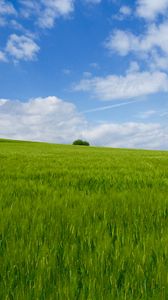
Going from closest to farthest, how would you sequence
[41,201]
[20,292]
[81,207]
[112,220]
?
[20,292] → [112,220] → [81,207] → [41,201]

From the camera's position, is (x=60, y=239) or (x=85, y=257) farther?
(x=60, y=239)

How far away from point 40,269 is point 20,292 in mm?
253

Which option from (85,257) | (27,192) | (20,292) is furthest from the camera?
(27,192)

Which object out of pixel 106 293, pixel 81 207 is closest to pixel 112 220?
pixel 81 207

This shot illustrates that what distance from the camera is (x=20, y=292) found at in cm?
172

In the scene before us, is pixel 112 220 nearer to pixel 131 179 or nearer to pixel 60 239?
pixel 60 239

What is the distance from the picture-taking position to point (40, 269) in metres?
1.96

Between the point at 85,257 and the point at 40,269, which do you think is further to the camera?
the point at 85,257

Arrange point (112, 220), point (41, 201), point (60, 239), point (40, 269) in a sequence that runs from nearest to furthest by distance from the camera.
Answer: point (40, 269)
point (60, 239)
point (112, 220)
point (41, 201)

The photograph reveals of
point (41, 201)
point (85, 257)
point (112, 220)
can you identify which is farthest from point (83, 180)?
point (85, 257)

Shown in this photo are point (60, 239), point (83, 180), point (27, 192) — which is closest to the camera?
point (60, 239)

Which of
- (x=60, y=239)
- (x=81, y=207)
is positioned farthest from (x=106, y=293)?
(x=81, y=207)

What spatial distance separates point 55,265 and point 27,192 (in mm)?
2726

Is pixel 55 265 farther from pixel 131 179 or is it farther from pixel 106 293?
pixel 131 179
